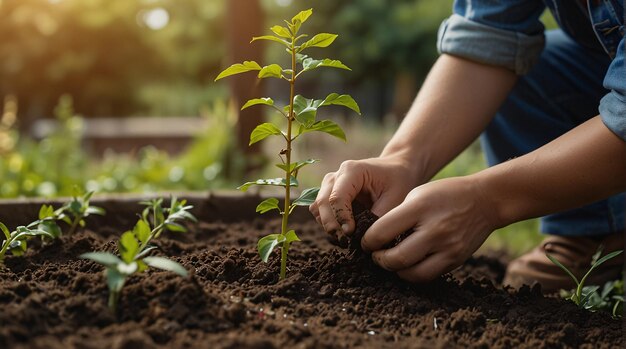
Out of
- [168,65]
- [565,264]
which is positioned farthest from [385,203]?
[168,65]

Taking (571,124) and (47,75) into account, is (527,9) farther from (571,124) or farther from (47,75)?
(47,75)

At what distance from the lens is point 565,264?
251cm

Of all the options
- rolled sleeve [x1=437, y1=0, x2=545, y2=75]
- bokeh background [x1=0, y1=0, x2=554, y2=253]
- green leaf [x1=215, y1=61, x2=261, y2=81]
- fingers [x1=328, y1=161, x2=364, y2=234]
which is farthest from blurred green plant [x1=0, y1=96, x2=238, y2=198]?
green leaf [x1=215, y1=61, x2=261, y2=81]

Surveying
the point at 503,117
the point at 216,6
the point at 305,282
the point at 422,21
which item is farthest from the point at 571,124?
the point at 216,6

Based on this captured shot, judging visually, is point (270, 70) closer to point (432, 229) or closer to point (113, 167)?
point (432, 229)

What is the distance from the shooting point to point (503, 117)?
2.67 m

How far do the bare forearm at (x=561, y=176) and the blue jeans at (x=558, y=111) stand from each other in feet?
3.34

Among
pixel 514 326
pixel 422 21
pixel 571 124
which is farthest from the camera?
pixel 422 21

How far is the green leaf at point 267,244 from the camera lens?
1.43 m

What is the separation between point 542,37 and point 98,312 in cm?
173

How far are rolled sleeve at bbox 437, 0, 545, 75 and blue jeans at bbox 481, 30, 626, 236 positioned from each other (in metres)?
0.36

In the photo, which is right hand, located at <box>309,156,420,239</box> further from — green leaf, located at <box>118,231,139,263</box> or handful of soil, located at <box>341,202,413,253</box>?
green leaf, located at <box>118,231,139,263</box>

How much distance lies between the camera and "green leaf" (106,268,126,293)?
117 centimetres

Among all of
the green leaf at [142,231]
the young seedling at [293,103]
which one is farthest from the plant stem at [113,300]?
the young seedling at [293,103]
